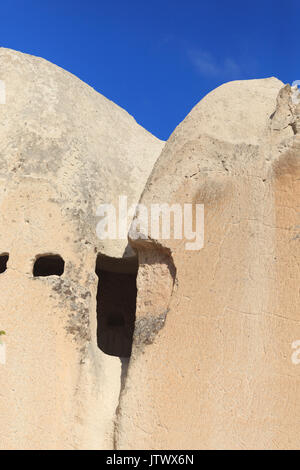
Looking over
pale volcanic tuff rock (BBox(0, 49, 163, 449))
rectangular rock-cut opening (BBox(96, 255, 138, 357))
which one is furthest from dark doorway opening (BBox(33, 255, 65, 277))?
pale volcanic tuff rock (BBox(0, 49, 163, 449))

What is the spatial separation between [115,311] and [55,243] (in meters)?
1.95

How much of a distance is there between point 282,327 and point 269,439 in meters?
0.79

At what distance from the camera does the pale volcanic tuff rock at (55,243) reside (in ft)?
14.4

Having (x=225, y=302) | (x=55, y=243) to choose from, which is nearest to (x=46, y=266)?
(x=55, y=243)

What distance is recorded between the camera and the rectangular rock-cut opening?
6398 mm

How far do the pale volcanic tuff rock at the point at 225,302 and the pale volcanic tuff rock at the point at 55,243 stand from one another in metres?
0.44

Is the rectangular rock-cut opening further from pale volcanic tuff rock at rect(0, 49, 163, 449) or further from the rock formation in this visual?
pale volcanic tuff rock at rect(0, 49, 163, 449)

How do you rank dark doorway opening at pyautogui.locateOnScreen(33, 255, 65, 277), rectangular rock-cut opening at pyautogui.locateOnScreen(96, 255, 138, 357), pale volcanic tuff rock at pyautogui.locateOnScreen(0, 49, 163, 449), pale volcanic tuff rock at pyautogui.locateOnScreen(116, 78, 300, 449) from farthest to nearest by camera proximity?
rectangular rock-cut opening at pyautogui.locateOnScreen(96, 255, 138, 357), dark doorway opening at pyautogui.locateOnScreen(33, 255, 65, 277), pale volcanic tuff rock at pyautogui.locateOnScreen(0, 49, 163, 449), pale volcanic tuff rock at pyautogui.locateOnScreen(116, 78, 300, 449)

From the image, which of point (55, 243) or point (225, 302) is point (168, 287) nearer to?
point (225, 302)

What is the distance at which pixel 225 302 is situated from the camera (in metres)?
4.33

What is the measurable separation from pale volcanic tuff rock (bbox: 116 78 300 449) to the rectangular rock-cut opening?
1.71m

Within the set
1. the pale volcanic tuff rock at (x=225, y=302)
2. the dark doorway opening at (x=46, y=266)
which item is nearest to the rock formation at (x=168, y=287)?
the pale volcanic tuff rock at (x=225, y=302)

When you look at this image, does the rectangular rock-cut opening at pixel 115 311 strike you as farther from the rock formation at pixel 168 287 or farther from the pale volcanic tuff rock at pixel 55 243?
the pale volcanic tuff rock at pixel 55 243

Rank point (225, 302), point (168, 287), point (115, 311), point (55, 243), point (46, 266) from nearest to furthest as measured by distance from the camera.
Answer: point (225, 302) → point (168, 287) → point (55, 243) → point (46, 266) → point (115, 311)
